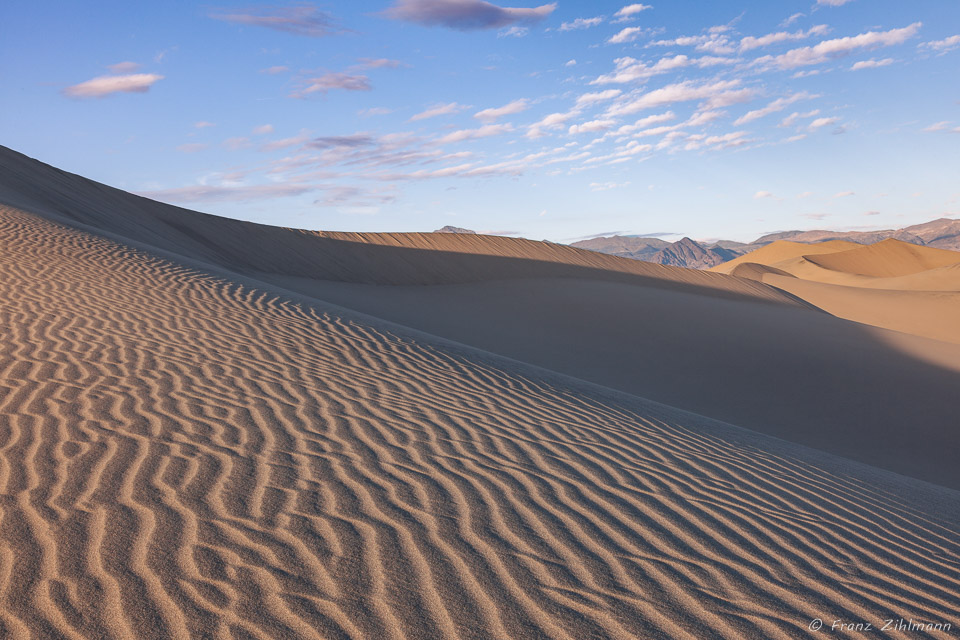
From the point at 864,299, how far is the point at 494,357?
118ft

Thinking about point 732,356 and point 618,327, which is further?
point 618,327

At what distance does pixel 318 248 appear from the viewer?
963 inches

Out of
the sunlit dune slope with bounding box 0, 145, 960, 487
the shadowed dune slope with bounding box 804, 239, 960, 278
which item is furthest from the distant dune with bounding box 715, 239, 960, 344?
the sunlit dune slope with bounding box 0, 145, 960, 487

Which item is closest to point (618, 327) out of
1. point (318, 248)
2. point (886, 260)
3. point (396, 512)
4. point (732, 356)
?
point (732, 356)

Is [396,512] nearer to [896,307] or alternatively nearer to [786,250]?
[896,307]

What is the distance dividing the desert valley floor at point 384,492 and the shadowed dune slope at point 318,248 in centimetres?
788

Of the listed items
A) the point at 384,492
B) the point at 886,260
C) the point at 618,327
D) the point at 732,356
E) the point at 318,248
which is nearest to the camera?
the point at 384,492

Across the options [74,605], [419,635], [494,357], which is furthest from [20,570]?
[494,357]

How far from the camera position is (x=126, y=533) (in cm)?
299

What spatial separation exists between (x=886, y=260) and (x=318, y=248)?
7035 cm

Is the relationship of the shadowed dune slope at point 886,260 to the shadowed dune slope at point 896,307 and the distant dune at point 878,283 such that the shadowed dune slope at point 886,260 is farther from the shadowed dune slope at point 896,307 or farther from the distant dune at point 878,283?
the shadowed dune slope at point 896,307

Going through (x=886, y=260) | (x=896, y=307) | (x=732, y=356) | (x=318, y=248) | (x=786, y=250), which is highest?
(x=786, y=250)

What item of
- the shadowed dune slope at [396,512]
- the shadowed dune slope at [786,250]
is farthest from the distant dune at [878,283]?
the shadowed dune slope at [396,512]

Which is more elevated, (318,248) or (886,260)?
(886,260)
